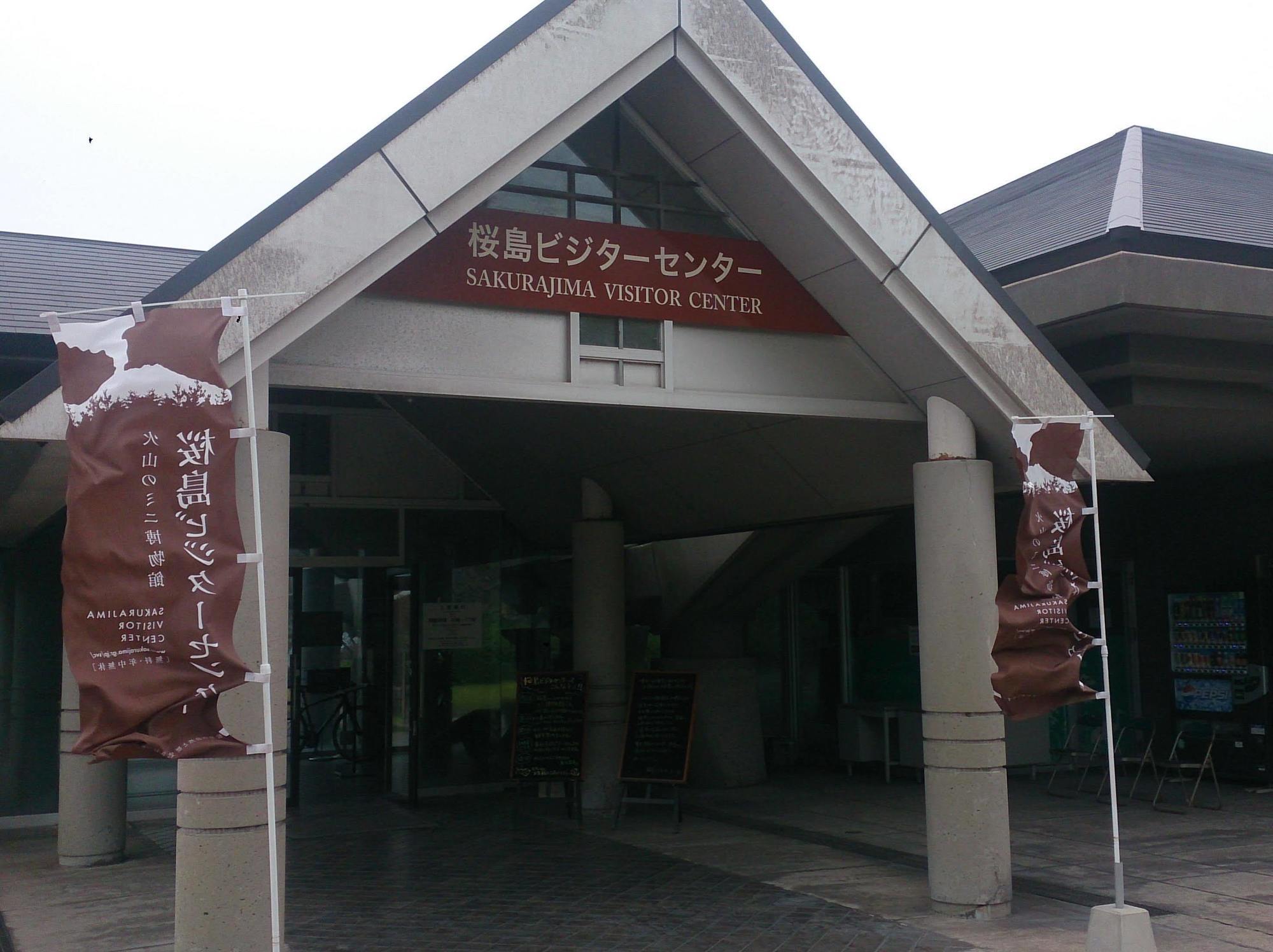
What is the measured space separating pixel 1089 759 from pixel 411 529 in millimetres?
7565

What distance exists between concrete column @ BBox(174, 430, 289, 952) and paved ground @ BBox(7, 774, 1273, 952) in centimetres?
152

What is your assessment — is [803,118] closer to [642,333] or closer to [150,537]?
[642,333]

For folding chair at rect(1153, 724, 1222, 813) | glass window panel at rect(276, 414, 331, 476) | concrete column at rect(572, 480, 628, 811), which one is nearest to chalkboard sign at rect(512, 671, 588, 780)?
concrete column at rect(572, 480, 628, 811)

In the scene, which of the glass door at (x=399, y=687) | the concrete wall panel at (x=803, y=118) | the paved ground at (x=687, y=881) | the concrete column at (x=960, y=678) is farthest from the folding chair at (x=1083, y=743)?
the concrete wall panel at (x=803, y=118)

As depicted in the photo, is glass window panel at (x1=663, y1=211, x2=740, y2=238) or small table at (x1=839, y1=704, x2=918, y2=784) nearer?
glass window panel at (x1=663, y1=211, x2=740, y2=238)

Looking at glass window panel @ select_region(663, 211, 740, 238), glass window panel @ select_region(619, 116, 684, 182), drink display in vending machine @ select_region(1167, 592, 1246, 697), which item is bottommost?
drink display in vending machine @ select_region(1167, 592, 1246, 697)

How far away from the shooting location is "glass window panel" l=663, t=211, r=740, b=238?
7766 mm

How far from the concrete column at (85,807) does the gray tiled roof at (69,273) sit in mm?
2853

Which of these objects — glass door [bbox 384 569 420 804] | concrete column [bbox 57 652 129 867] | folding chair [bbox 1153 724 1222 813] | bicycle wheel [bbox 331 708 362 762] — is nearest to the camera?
concrete column [bbox 57 652 129 867]

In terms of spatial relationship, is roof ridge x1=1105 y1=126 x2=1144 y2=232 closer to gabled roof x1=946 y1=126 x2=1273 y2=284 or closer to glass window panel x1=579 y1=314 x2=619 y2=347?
gabled roof x1=946 y1=126 x2=1273 y2=284

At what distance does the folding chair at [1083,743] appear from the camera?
13.5 meters

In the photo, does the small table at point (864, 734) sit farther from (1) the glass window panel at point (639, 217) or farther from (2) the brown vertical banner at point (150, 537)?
(2) the brown vertical banner at point (150, 537)

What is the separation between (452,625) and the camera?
13711mm

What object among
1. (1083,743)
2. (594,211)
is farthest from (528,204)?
(1083,743)
